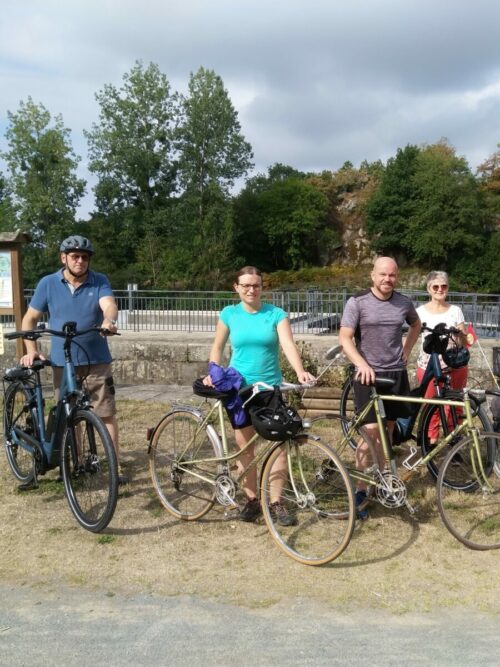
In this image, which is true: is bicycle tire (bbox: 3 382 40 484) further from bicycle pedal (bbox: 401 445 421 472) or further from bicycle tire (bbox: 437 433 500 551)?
bicycle tire (bbox: 437 433 500 551)

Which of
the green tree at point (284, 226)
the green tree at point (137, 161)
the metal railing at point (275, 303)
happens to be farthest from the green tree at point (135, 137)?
the metal railing at point (275, 303)

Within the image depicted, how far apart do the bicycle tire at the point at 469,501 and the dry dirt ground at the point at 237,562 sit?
12 centimetres

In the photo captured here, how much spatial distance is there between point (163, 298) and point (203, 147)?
119 feet

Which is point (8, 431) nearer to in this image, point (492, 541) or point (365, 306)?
point (365, 306)

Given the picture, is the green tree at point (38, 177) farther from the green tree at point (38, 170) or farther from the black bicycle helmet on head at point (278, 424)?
the black bicycle helmet on head at point (278, 424)

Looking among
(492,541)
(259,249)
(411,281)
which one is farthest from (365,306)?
(259,249)

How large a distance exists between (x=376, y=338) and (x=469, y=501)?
1.35 meters

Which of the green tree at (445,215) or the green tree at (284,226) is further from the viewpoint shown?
the green tree at (284,226)

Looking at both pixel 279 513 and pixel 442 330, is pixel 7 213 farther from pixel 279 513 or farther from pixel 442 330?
pixel 279 513

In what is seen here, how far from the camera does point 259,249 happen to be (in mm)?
64625

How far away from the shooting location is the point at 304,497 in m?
3.81

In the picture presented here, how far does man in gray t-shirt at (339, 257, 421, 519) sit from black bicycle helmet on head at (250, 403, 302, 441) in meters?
0.65

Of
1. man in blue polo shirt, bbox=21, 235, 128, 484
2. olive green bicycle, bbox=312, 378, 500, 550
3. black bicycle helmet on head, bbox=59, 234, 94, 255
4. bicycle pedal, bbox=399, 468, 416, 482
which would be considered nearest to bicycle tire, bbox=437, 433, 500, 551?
olive green bicycle, bbox=312, 378, 500, 550

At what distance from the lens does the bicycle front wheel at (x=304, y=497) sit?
3676mm
